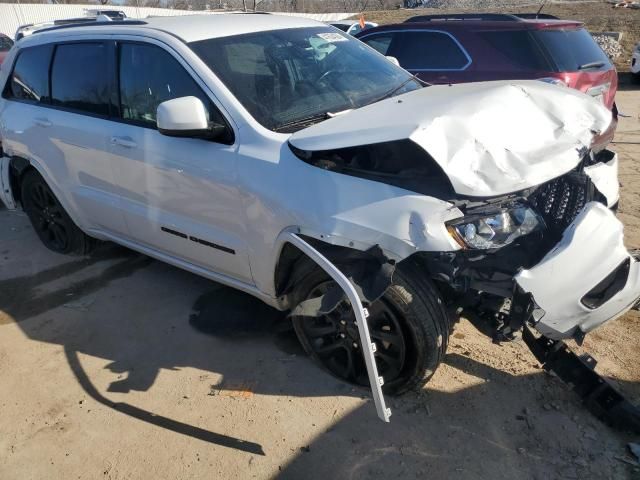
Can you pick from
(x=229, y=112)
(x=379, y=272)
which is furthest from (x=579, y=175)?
(x=229, y=112)

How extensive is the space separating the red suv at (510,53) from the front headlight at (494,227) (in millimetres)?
3100

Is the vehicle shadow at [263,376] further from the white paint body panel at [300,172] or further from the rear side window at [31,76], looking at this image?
the rear side window at [31,76]

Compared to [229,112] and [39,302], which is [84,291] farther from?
[229,112]

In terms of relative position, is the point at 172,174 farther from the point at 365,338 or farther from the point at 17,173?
the point at 17,173

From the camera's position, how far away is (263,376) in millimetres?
3119

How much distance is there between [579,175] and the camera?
9.61 feet

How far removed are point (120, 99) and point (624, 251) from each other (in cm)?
309

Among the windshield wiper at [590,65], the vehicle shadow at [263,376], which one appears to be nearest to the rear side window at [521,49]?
the windshield wiper at [590,65]

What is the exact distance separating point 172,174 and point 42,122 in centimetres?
162

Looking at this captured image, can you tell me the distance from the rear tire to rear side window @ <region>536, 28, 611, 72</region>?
15.5 ft

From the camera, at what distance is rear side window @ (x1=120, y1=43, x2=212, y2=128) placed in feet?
10.3

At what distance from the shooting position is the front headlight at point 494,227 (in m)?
2.39

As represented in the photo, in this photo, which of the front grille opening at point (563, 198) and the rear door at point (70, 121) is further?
the rear door at point (70, 121)

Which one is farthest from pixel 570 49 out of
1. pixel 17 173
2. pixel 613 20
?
pixel 613 20
